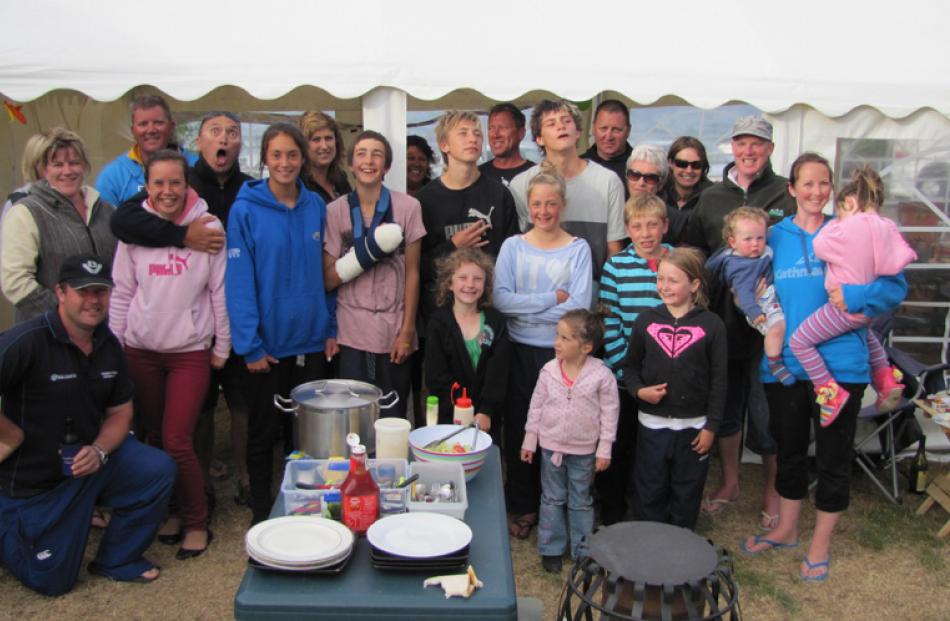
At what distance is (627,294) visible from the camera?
3.60m

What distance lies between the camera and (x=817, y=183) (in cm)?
335

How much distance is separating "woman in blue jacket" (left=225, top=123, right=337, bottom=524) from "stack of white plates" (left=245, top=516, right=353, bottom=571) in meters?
1.53

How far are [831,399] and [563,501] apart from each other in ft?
3.84

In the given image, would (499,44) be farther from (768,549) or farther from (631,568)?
(631,568)

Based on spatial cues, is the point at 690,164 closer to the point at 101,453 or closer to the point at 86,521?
the point at 101,453

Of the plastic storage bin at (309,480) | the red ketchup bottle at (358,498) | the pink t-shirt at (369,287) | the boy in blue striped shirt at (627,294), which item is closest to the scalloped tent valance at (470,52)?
the pink t-shirt at (369,287)

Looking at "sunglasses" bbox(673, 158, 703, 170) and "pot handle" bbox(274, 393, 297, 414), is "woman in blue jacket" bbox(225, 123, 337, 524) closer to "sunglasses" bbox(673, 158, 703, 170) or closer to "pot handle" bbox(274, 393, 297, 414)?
"pot handle" bbox(274, 393, 297, 414)

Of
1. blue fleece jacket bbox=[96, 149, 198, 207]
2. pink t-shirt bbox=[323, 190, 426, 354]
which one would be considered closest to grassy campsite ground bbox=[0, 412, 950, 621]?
pink t-shirt bbox=[323, 190, 426, 354]

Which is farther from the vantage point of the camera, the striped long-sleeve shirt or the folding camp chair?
the folding camp chair

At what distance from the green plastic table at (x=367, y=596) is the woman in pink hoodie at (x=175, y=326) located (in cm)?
172

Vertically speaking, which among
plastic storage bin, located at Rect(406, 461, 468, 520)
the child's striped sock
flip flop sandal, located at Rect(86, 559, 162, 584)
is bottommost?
flip flop sandal, located at Rect(86, 559, 162, 584)

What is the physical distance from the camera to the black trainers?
3531mm

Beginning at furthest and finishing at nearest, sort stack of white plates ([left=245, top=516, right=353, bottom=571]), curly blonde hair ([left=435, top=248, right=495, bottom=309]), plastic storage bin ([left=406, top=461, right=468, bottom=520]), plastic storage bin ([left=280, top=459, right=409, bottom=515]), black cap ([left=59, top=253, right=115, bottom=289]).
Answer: curly blonde hair ([left=435, top=248, right=495, bottom=309]) < black cap ([left=59, top=253, right=115, bottom=289]) < plastic storage bin ([left=406, top=461, right=468, bottom=520]) < plastic storage bin ([left=280, top=459, right=409, bottom=515]) < stack of white plates ([left=245, top=516, right=353, bottom=571])

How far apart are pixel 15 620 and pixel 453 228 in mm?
2393
